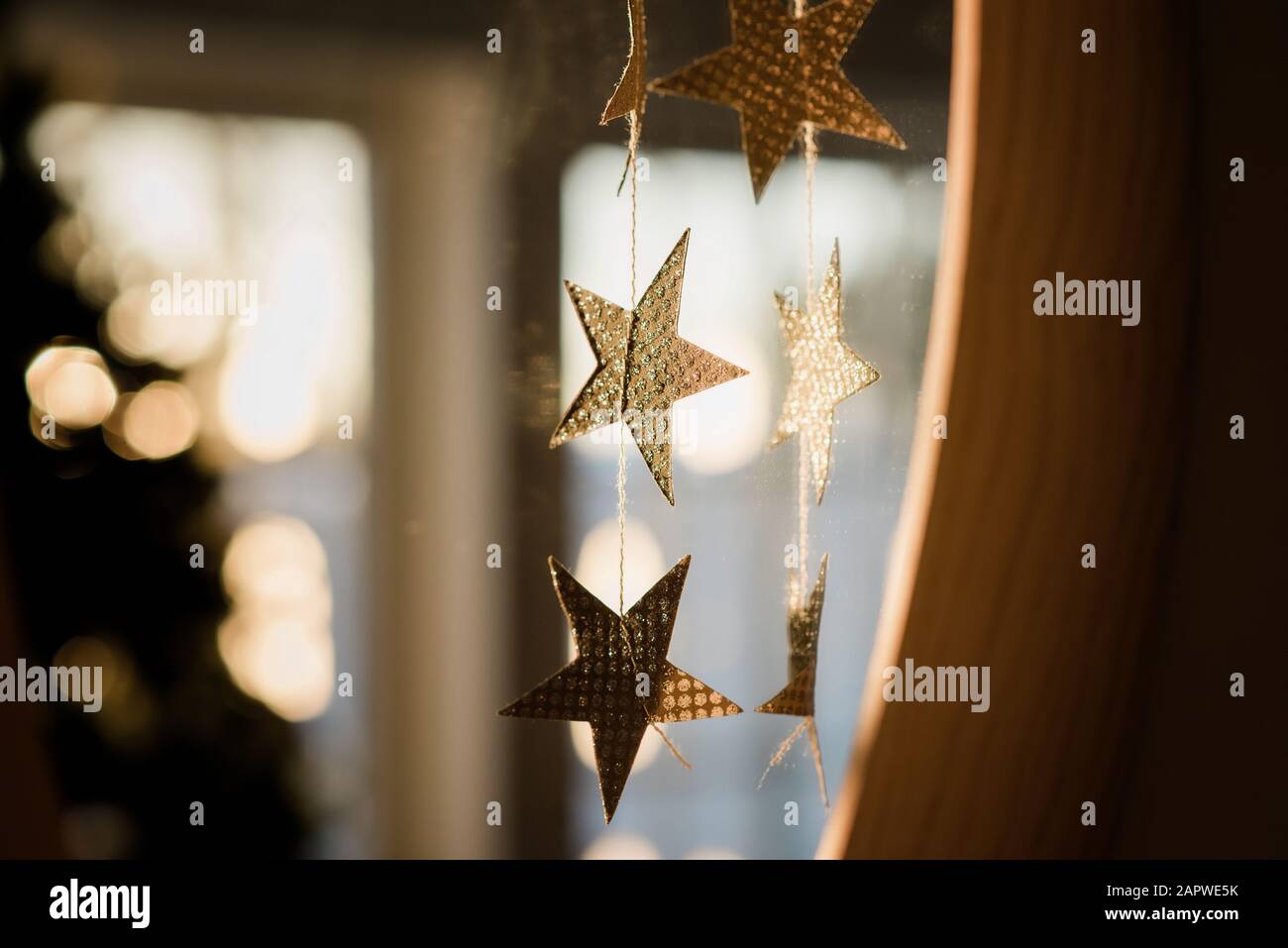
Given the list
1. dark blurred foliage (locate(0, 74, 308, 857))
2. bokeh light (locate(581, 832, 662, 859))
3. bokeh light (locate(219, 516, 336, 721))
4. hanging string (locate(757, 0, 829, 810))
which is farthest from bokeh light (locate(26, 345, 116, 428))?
hanging string (locate(757, 0, 829, 810))

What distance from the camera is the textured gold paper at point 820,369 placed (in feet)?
2.02

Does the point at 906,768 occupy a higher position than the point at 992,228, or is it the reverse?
the point at 992,228

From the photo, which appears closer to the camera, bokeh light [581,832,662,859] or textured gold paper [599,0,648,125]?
textured gold paper [599,0,648,125]

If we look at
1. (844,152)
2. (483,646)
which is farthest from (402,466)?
(844,152)

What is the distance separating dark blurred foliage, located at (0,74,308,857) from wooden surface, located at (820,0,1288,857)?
1.15 m

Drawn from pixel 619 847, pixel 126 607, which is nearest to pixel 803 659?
pixel 619 847

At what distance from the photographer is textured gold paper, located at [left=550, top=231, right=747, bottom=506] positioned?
Answer: 0.56 meters

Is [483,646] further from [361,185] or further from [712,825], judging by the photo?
[361,185]

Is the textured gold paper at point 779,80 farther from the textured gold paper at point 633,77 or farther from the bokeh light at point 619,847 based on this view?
the bokeh light at point 619,847

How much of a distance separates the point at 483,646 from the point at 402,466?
1.27 feet

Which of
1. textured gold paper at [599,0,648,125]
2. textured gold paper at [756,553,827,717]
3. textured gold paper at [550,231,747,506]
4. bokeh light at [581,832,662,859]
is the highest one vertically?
textured gold paper at [599,0,648,125]

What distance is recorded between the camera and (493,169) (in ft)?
4.71

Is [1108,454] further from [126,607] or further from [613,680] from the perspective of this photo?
[126,607]

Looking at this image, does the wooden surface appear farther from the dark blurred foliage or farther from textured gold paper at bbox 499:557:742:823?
the dark blurred foliage
